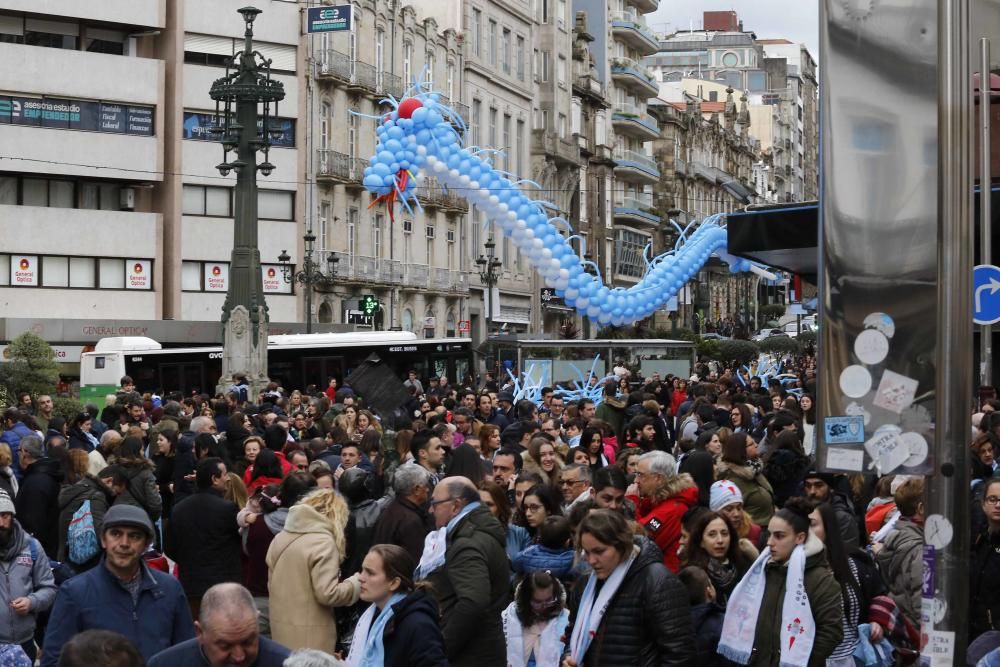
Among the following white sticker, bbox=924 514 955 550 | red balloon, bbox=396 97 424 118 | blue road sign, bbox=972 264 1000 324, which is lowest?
white sticker, bbox=924 514 955 550

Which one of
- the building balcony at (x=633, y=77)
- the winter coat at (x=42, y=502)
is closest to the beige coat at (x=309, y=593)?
the winter coat at (x=42, y=502)

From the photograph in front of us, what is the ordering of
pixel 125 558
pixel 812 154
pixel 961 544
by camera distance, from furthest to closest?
pixel 812 154 < pixel 125 558 < pixel 961 544

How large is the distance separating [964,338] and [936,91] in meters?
0.82

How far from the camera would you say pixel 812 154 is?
15925 cm

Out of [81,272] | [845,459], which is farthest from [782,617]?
[81,272]

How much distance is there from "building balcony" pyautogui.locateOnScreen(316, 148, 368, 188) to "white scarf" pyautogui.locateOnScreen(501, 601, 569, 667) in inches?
1741

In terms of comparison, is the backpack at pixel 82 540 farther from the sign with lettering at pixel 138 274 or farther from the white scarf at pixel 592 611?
the sign with lettering at pixel 138 274

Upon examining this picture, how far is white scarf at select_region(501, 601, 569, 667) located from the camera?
688cm

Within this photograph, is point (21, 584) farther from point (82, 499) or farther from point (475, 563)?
point (82, 499)

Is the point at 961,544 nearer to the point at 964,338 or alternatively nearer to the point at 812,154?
the point at 964,338

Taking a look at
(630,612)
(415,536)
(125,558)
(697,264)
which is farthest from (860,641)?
(697,264)

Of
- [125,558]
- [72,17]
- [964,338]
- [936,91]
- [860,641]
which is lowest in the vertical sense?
[860,641]

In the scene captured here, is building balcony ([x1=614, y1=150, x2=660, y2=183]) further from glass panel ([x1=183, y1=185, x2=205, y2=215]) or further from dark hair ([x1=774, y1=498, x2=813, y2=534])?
dark hair ([x1=774, y1=498, x2=813, y2=534])

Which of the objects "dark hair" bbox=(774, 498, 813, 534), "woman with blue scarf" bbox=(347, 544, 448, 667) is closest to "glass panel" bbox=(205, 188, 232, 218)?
"dark hair" bbox=(774, 498, 813, 534)
